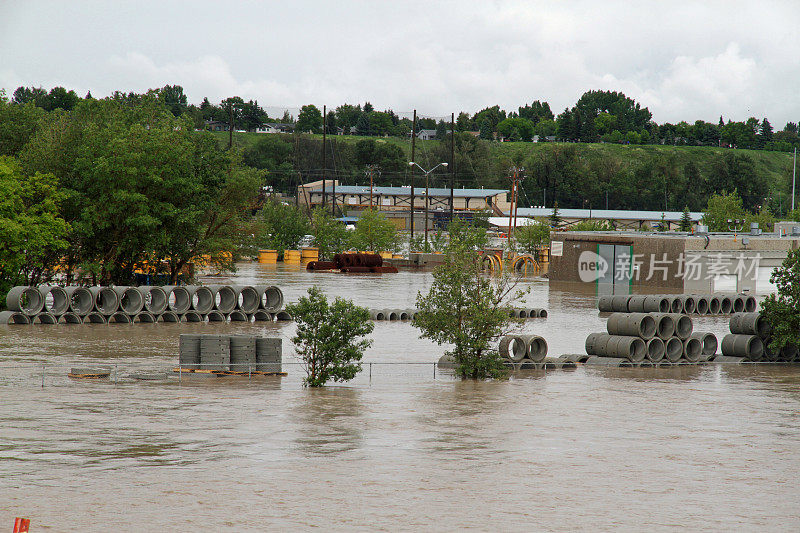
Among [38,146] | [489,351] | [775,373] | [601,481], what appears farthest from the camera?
[38,146]

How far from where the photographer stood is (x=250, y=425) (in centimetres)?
1808

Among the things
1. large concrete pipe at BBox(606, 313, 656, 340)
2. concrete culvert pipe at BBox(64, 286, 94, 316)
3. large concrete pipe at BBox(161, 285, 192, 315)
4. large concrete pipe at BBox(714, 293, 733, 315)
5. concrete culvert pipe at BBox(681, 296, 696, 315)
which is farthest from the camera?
large concrete pipe at BBox(714, 293, 733, 315)

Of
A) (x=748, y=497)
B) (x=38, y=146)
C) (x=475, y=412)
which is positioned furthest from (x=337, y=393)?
(x=38, y=146)

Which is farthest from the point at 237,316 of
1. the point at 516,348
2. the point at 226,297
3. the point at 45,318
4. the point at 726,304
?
the point at 726,304

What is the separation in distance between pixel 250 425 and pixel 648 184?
159 m

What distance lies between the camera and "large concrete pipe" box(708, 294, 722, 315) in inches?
1758

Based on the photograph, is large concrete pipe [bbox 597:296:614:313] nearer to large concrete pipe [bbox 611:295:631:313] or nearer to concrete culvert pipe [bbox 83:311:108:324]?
large concrete pipe [bbox 611:295:631:313]

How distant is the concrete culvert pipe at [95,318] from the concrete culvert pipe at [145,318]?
1.33 metres

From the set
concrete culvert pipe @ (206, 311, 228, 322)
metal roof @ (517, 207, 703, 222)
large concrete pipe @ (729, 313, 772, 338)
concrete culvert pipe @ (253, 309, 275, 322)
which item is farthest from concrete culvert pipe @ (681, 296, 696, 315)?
metal roof @ (517, 207, 703, 222)

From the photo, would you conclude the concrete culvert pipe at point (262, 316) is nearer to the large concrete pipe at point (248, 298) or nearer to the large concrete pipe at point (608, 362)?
the large concrete pipe at point (248, 298)

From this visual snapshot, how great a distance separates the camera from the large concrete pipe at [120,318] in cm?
3578

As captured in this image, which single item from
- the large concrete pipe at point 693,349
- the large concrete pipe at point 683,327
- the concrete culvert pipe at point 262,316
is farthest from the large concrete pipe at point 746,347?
the concrete culvert pipe at point 262,316

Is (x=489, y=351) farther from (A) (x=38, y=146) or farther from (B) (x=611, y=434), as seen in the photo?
(A) (x=38, y=146)

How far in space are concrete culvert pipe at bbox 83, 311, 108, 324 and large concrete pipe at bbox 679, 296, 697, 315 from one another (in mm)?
27729
